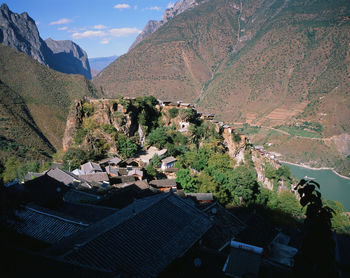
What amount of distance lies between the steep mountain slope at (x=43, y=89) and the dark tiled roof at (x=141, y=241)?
61862 millimetres

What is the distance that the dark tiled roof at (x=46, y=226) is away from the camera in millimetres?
10320

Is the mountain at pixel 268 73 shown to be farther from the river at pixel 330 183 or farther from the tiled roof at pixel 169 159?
the tiled roof at pixel 169 159

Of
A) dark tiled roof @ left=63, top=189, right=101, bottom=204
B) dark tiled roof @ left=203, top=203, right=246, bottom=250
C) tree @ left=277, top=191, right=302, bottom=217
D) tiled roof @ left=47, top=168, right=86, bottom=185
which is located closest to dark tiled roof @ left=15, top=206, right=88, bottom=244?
dark tiled roof @ left=203, top=203, right=246, bottom=250

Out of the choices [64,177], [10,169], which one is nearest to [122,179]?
[64,177]

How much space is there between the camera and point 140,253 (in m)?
7.91

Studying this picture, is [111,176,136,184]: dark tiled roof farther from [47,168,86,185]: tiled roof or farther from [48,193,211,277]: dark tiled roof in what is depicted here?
[48,193,211,277]: dark tiled roof

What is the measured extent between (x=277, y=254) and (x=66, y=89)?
83.5 m

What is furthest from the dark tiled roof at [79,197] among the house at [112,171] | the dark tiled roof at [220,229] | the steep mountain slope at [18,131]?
the steep mountain slope at [18,131]

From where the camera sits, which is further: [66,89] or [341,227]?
[66,89]

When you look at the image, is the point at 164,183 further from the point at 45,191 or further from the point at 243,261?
the point at 243,261

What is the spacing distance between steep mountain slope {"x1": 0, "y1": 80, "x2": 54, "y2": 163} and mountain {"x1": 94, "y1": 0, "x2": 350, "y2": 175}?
60679 mm

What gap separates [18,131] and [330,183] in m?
79.2

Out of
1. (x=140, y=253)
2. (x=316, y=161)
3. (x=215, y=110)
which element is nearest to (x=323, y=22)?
(x=215, y=110)

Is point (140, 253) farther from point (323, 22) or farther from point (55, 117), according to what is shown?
point (323, 22)
